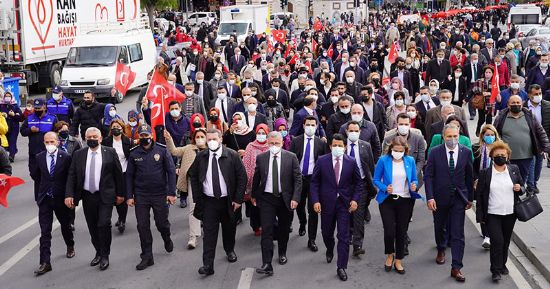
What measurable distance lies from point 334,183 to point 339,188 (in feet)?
0.25

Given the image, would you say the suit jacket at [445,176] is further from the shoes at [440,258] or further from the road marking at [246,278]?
the road marking at [246,278]

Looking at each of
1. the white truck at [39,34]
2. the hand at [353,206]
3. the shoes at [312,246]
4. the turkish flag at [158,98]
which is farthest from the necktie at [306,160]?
the white truck at [39,34]

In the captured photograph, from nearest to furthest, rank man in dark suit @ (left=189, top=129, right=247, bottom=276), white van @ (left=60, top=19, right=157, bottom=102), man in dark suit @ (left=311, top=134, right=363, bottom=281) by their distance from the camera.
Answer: man in dark suit @ (left=311, top=134, right=363, bottom=281) → man in dark suit @ (left=189, top=129, right=247, bottom=276) → white van @ (left=60, top=19, right=157, bottom=102)

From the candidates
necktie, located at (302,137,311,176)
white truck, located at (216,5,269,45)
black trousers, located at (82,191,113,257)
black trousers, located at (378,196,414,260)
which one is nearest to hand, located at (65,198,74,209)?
black trousers, located at (82,191,113,257)

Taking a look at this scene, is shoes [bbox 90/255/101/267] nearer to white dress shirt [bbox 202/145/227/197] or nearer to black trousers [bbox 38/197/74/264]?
black trousers [bbox 38/197/74/264]

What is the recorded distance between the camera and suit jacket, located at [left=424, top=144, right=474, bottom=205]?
8.40 meters

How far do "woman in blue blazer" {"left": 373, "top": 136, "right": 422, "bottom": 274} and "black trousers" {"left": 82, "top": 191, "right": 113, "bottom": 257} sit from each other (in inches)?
119

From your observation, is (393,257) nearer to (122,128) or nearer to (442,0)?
(122,128)

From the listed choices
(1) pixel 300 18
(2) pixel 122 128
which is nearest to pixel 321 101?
(2) pixel 122 128

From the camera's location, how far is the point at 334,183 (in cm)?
856

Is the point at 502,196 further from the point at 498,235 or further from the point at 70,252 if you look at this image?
the point at 70,252

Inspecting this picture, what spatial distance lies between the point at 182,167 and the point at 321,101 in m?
4.67

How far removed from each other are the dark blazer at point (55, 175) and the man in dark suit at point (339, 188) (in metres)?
2.81

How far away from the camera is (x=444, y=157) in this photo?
27.8 ft
